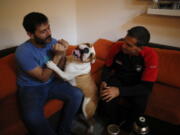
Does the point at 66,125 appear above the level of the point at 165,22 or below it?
below

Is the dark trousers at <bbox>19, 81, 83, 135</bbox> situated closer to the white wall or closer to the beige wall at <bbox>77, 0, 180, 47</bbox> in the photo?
the white wall

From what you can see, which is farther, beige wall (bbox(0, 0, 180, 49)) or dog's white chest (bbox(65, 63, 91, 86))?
beige wall (bbox(0, 0, 180, 49))

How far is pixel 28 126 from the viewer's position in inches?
50.9

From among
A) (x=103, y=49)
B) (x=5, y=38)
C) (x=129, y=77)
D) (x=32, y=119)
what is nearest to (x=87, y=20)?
(x=103, y=49)

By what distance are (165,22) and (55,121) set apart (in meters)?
1.67

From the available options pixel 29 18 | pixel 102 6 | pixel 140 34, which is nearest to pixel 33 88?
pixel 29 18

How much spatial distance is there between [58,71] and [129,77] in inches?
26.4

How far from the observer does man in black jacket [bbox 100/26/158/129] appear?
4.80 feet

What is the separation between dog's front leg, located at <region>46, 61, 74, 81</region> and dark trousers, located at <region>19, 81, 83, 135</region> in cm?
10

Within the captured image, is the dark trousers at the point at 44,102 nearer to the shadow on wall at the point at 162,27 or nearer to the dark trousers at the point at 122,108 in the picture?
the dark trousers at the point at 122,108

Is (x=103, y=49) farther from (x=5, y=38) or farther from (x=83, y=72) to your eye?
(x=5, y=38)

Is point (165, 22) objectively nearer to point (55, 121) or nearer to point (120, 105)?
point (120, 105)

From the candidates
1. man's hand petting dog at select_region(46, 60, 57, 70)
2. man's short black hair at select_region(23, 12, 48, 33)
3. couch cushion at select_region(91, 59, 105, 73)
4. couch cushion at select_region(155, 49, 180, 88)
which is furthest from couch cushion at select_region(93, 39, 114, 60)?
man's short black hair at select_region(23, 12, 48, 33)

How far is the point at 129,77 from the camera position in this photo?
1.63 m
